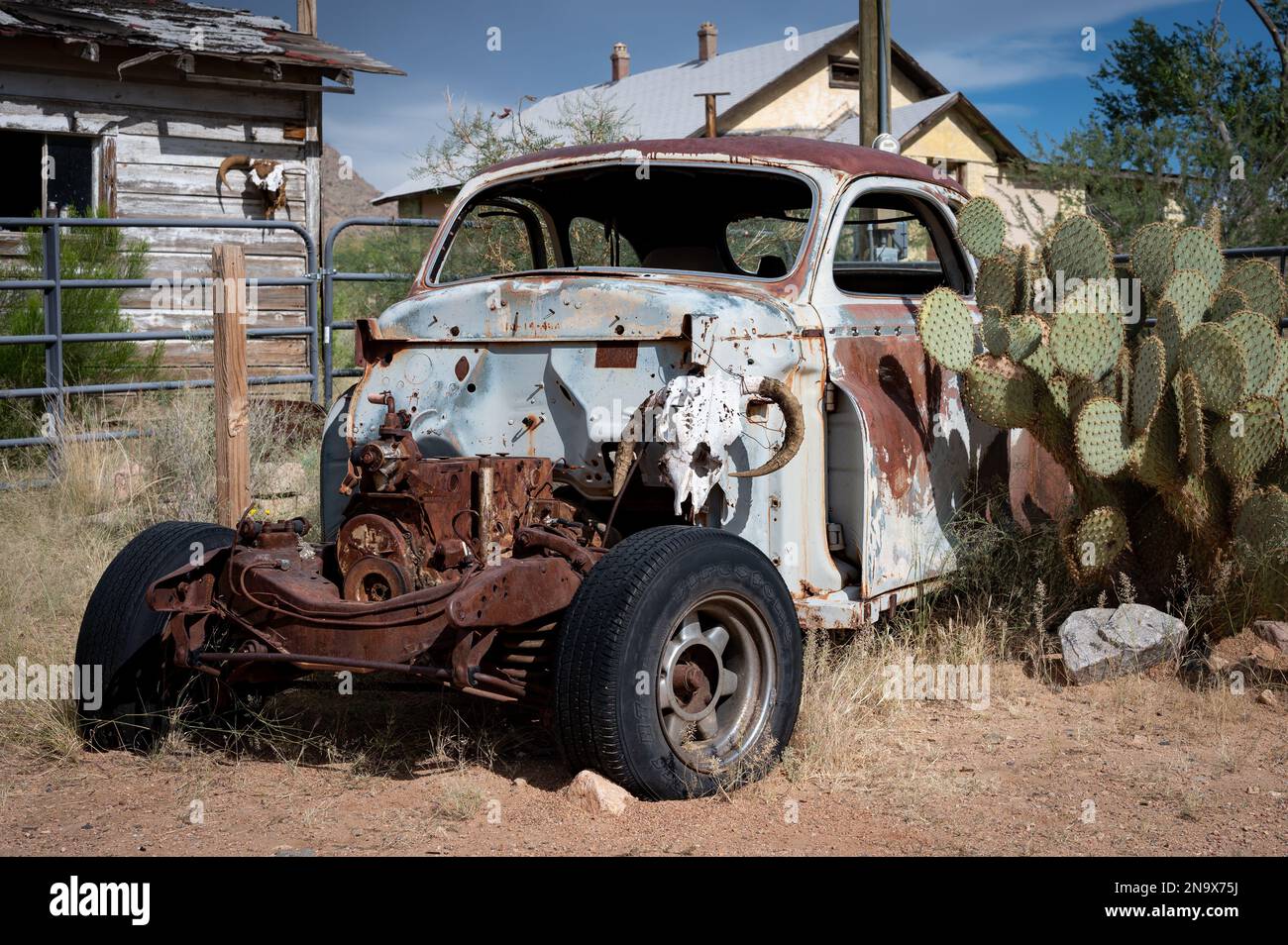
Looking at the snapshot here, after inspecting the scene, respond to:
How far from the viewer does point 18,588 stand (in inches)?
256

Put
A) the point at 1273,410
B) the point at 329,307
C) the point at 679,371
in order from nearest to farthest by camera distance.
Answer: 1. the point at 679,371
2. the point at 1273,410
3. the point at 329,307

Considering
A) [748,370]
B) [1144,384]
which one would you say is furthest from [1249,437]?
[748,370]

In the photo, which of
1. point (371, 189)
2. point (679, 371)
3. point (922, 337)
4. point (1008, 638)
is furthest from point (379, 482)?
point (371, 189)

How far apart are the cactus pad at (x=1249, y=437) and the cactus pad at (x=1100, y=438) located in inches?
14.8

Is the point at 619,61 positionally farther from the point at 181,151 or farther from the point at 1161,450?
the point at 1161,450

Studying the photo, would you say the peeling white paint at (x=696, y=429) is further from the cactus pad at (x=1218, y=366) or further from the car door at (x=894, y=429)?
the cactus pad at (x=1218, y=366)

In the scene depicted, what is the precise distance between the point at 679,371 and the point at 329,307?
6.32 metres

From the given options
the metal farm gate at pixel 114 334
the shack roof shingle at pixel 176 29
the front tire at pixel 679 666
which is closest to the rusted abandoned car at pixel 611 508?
the front tire at pixel 679 666

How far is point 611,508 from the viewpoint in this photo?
15.9ft

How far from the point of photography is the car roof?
522 centimetres

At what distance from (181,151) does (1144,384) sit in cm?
1042

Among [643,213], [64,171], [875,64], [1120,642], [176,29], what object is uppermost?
[176,29]

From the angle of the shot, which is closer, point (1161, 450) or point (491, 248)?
point (1161, 450)
